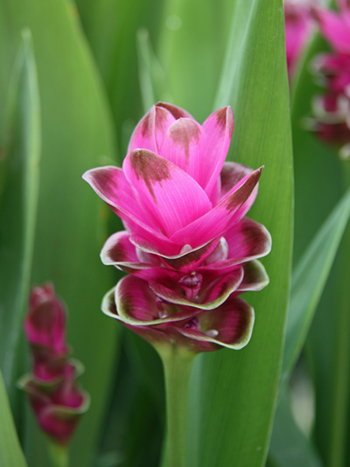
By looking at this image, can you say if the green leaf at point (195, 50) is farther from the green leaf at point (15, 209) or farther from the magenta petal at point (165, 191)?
the magenta petal at point (165, 191)

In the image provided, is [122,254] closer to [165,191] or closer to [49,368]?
[165,191]

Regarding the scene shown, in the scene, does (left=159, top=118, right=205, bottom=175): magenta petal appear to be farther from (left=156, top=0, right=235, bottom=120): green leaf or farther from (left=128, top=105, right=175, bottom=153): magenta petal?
(left=156, top=0, right=235, bottom=120): green leaf

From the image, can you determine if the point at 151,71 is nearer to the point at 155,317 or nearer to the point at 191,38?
the point at 191,38

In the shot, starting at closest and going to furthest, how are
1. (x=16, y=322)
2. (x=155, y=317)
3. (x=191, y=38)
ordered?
(x=155, y=317) → (x=16, y=322) → (x=191, y=38)

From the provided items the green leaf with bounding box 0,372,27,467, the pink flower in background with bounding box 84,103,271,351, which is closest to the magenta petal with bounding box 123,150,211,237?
the pink flower in background with bounding box 84,103,271,351

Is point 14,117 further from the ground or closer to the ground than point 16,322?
further from the ground

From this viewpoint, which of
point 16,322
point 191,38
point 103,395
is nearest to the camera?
point 16,322

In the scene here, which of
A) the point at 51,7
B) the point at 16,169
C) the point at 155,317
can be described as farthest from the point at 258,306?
the point at 51,7
